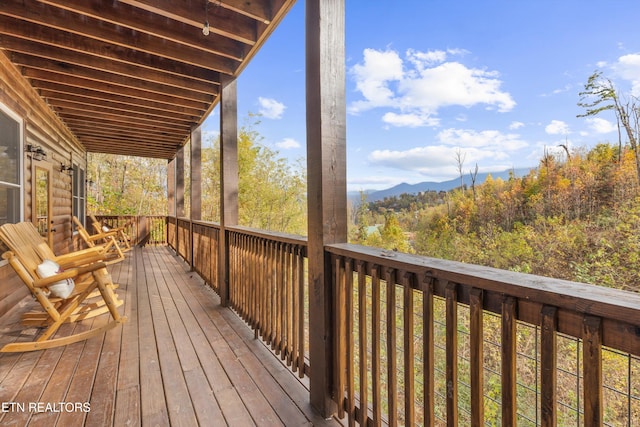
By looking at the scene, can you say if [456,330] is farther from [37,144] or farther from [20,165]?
[37,144]

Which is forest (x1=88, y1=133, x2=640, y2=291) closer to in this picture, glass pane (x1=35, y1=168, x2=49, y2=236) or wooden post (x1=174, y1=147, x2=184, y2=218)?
wooden post (x1=174, y1=147, x2=184, y2=218)

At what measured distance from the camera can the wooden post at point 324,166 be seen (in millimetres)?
1649

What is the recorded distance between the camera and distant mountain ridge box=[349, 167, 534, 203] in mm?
16208

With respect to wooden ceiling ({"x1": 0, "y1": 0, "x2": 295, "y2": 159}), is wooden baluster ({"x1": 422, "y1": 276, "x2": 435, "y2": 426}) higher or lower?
lower

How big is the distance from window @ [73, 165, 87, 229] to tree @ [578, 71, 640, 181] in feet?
43.1

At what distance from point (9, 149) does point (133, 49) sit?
175 centimetres

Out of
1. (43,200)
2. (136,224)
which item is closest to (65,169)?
(43,200)

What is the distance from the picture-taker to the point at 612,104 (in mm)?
9953

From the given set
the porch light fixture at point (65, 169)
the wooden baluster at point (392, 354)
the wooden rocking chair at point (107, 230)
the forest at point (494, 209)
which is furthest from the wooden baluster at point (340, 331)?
the forest at point (494, 209)

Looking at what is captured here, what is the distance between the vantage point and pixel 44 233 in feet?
14.5

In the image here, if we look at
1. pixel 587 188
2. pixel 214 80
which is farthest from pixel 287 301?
pixel 587 188

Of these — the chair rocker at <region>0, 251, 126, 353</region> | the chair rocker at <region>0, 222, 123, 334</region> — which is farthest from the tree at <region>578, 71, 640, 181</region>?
the chair rocker at <region>0, 222, 123, 334</region>

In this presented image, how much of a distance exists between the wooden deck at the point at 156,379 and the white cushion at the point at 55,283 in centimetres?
39

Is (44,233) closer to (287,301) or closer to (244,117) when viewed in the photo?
(287,301)
